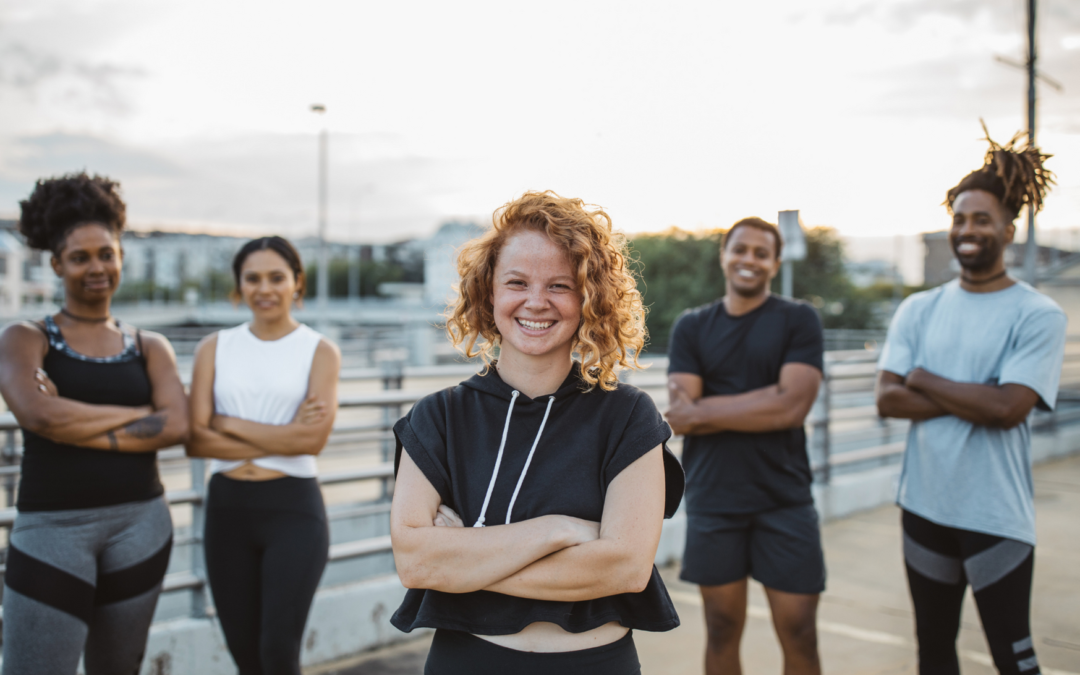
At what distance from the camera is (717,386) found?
3258 millimetres

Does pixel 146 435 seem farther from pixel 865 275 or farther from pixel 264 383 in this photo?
pixel 865 275

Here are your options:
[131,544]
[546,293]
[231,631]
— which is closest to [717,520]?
[546,293]

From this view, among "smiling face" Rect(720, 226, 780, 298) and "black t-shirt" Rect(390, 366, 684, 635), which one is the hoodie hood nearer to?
"black t-shirt" Rect(390, 366, 684, 635)

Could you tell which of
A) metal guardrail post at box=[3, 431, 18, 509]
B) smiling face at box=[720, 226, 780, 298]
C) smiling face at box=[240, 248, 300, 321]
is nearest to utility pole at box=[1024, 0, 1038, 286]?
smiling face at box=[720, 226, 780, 298]

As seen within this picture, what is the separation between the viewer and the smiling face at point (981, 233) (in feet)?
9.22

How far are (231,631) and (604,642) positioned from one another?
1.74 metres

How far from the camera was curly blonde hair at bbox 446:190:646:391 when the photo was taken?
180 cm

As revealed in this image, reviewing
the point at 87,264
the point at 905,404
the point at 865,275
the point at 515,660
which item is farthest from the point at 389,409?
the point at 865,275

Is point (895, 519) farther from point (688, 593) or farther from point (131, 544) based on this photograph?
point (131, 544)

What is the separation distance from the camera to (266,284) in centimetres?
321

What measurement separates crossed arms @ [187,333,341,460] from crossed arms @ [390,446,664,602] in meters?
1.42

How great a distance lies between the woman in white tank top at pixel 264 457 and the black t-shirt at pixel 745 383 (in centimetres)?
152

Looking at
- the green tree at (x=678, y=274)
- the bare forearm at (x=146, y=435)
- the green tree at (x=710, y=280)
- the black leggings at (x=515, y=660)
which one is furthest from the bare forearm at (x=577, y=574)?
the green tree at (x=678, y=274)

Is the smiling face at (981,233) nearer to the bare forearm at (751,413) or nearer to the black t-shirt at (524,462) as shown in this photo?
the bare forearm at (751,413)
